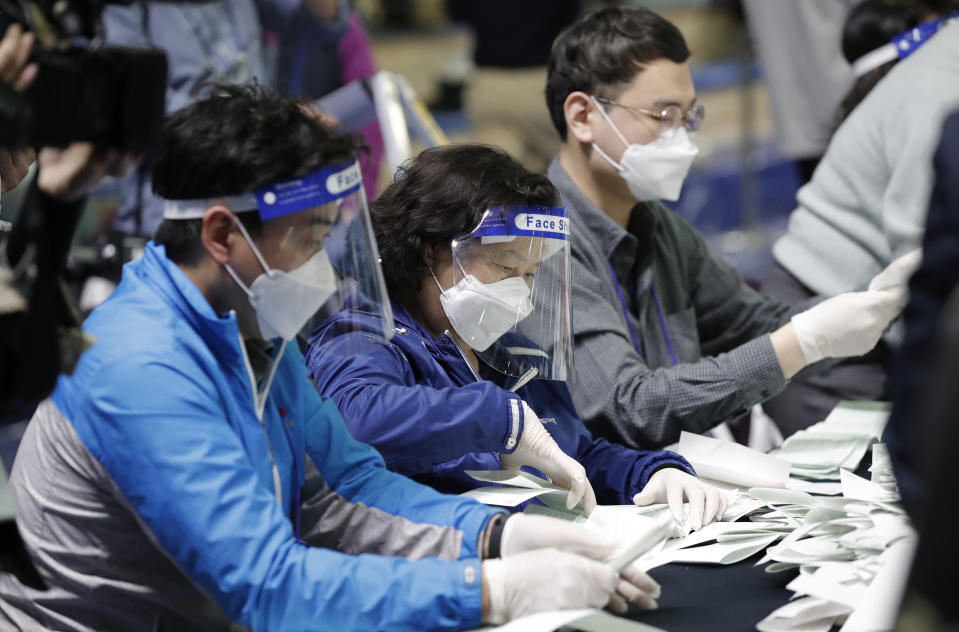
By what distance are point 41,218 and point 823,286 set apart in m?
2.16

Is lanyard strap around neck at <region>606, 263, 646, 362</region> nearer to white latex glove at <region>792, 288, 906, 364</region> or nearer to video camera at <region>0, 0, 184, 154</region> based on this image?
white latex glove at <region>792, 288, 906, 364</region>

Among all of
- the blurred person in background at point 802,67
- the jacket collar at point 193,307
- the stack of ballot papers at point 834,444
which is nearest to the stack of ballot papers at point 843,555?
the stack of ballot papers at point 834,444

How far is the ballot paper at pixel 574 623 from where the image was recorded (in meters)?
1.40

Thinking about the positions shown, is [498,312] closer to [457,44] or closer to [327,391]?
[327,391]

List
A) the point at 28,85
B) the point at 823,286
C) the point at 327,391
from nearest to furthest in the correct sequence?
the point at 28,85 < the point at 327,391 < the point at 823,286

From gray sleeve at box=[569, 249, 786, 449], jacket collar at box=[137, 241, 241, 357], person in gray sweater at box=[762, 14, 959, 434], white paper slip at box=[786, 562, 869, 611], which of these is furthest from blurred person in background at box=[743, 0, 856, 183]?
jacket collar at box=[137, 241, 241, 357]

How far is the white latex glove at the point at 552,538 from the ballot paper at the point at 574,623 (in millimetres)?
98

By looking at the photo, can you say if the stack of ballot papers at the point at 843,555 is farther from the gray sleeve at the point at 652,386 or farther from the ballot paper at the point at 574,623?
the gray sleeve at the point at 652,386

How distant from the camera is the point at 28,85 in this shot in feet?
4.36

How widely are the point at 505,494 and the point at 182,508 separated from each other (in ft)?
2.03

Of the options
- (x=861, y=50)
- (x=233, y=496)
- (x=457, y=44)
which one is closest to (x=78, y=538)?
(x=233, y=496)

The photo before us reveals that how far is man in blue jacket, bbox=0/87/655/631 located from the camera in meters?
1.41

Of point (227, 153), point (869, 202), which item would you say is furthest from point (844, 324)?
point (227, 153)

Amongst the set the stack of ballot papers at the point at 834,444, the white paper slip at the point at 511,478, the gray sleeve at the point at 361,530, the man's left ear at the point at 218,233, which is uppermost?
the man's left ear at the point at 218,233
